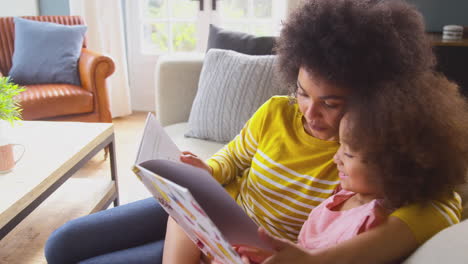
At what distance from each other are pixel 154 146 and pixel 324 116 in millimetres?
320

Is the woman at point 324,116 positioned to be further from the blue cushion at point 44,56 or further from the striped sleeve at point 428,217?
the blue cushion at point 44,56

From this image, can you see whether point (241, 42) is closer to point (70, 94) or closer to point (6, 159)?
point (6, 159)

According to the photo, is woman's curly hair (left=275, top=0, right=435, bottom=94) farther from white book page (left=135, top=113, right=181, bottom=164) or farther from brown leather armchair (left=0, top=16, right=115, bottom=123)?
brown leather armchair (left=0, top=16, right=115, bottom=123)

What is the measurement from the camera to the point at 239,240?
654mm

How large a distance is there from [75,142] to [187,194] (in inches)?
52.8

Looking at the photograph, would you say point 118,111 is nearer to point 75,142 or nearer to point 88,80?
point 88,80

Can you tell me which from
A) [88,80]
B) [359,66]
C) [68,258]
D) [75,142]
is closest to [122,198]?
[75,142]

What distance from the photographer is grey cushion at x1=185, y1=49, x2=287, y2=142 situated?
1.62 m

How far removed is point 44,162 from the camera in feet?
4.91

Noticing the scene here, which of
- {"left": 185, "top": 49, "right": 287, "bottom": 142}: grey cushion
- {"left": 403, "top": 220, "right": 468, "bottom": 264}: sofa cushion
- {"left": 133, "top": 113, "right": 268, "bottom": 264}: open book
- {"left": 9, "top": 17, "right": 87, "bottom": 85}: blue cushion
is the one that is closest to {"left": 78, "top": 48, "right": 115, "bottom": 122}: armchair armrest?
{"left": 9, "top": 17, "right": 87, "bottom": 85}: blue cushion

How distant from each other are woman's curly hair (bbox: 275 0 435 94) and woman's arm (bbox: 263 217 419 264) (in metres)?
0.25

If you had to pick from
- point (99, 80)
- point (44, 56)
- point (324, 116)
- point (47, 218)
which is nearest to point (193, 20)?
point (99, 80)

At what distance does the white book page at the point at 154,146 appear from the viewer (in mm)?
643

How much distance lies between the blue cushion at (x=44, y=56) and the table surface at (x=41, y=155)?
0.97 metres
